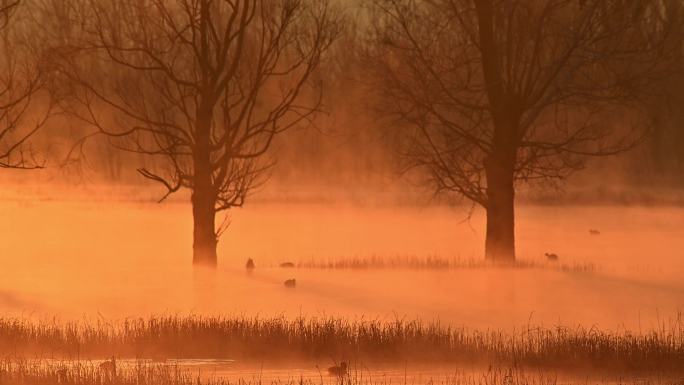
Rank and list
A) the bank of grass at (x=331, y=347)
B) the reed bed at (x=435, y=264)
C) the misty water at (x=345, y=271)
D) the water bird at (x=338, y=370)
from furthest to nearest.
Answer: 1. the reed bed at (x=435, y=264)
2. the misty water at (x=345, y=271)
3. the bank of grass at (x=331, y=347)
4. the water bird at (x=338, y=370)

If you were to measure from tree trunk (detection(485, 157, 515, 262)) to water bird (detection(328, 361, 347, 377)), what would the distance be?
11.3 meters

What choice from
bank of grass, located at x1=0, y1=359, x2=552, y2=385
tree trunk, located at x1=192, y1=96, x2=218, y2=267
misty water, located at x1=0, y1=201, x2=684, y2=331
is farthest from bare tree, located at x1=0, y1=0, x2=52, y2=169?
bank of grass, located at x1=0, y1=359, x2=552, y2=385

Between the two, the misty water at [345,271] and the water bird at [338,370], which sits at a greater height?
the misty water at [345,271]

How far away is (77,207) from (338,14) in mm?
24731

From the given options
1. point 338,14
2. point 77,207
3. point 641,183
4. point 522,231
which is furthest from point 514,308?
point 641,183

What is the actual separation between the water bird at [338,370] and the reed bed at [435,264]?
35.3 feet

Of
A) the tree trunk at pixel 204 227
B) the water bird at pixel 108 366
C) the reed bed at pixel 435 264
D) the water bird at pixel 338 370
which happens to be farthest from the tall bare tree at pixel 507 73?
the water bird at pixel 108 366

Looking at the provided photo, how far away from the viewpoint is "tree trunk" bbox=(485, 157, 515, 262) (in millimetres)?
20781

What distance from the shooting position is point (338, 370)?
1006cm

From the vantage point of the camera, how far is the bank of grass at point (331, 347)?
11.0 m

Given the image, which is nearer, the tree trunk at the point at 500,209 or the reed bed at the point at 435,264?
the tree trunk at the point at 500,209

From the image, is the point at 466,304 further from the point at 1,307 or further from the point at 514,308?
the point at 1,307

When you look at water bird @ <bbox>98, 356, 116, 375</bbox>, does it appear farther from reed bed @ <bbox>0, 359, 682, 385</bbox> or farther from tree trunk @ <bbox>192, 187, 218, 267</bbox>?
tree trunk @ <bbox>192, 187, 218, 267</bbox>

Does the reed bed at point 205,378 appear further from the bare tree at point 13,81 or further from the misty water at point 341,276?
the bare tree at point 13,81
